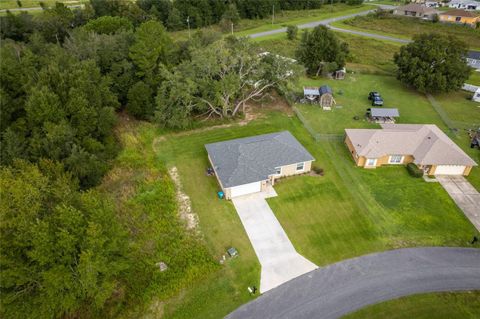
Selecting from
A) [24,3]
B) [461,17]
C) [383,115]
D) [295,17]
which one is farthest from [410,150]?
[24,3]

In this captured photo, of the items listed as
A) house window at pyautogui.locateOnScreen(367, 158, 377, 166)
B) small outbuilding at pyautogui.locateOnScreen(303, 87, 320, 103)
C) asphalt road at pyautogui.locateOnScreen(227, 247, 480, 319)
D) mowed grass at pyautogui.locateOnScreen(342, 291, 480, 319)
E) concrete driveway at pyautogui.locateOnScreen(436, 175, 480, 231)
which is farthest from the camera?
small outbuilding at pyautogui.locateOnScreen(303, 87, 320, 103)

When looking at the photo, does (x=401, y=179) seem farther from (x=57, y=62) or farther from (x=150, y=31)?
(x=57, y=62)

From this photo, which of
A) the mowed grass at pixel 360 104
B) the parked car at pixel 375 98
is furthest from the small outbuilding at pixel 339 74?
the parked car at pixel 375 98

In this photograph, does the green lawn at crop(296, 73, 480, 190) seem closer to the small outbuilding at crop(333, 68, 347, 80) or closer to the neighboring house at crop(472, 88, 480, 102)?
the neighboring house at crop(472, 88, 480, 102)

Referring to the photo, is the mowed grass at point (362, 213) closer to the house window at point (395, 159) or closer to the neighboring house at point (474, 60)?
the house window at point (395, 159)

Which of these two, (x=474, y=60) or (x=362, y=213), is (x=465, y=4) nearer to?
(x=474, y=60)

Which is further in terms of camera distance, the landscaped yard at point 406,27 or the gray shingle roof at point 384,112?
the landscaped yard at point 406,27

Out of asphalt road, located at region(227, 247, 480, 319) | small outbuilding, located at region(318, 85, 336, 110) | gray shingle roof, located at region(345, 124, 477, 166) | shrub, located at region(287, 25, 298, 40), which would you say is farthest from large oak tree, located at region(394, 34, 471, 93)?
asphalt road, located at region(227, 247, 480, 319)
